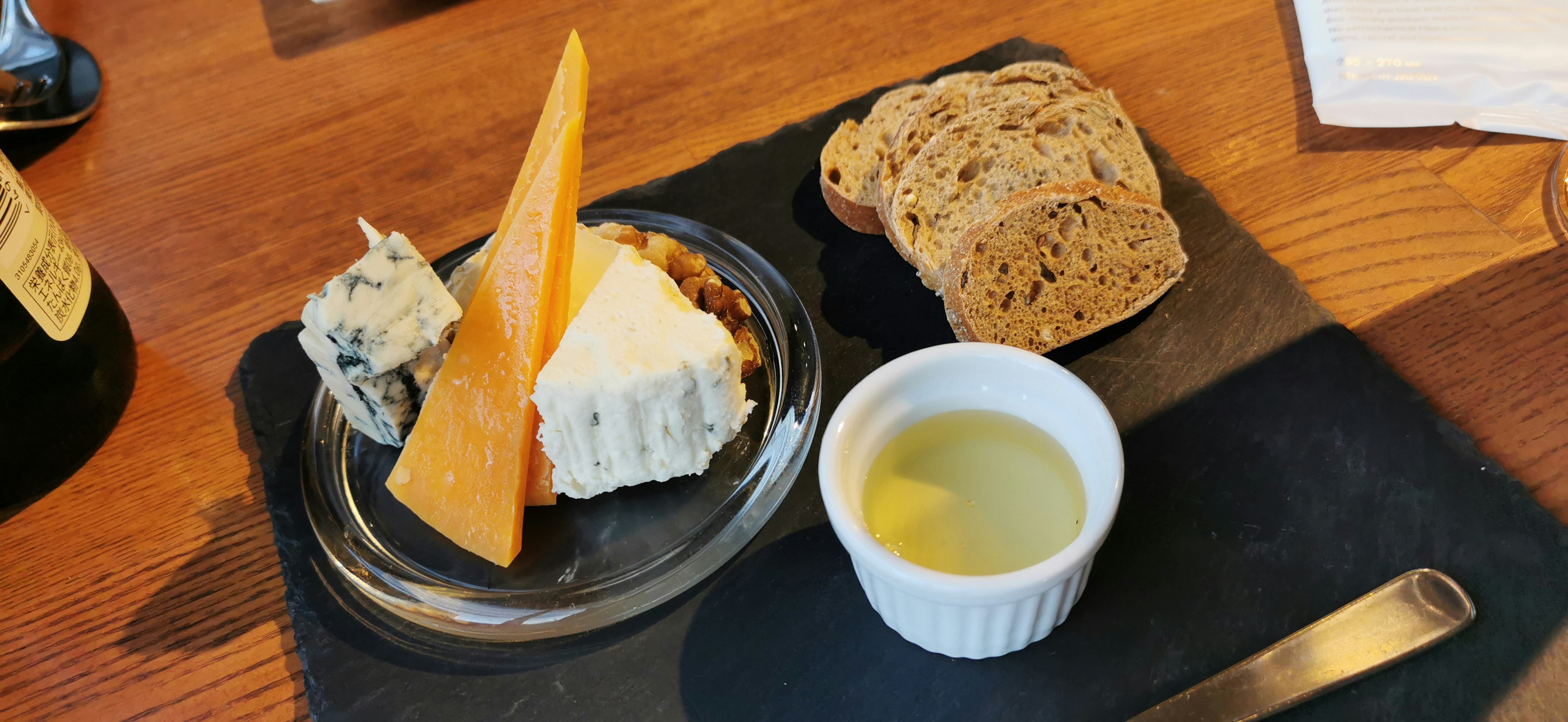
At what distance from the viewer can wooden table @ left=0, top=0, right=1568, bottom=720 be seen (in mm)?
1196

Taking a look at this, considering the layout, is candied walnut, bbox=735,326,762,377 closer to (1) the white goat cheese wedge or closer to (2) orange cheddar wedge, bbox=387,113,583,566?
(2) orange cheddar wedge, bbox=387,113,583,566

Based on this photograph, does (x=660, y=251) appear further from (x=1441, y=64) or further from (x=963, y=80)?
(x=1441, y=64)

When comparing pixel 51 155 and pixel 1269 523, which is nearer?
pixel 1269 523

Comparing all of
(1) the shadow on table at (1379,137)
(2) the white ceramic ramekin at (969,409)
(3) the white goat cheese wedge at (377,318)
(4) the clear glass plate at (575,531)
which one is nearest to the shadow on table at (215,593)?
(4) the clear glass plate at (575,531)

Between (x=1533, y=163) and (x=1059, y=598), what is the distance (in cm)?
115

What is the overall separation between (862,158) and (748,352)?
444 mm

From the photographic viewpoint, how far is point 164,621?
3.93 ft

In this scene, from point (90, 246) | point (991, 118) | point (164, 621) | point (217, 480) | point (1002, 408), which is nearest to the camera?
point (1002, 408)

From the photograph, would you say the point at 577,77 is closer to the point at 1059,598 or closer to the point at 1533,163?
the point at 1059,598

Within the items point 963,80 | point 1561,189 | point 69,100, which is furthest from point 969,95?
point 69,100

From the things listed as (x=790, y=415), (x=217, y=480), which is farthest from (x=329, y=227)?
(x=790, y=415)

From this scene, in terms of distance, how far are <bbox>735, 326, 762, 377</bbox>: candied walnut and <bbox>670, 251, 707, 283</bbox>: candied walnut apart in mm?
104

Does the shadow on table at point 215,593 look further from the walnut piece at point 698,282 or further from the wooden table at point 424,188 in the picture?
the walnut piece at point 698,282

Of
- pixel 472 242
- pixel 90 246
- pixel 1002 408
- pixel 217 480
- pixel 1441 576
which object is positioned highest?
pixel 90 246
